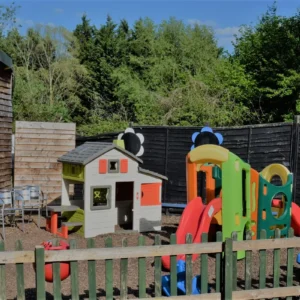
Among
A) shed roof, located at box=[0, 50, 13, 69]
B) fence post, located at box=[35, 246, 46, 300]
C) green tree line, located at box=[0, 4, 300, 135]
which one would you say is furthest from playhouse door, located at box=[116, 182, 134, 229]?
green tree line, located at box=[0, 4, 300, 135]

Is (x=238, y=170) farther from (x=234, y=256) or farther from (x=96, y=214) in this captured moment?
(x=96, y=214)

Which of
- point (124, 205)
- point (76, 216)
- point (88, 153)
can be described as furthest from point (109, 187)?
point (124, 205)

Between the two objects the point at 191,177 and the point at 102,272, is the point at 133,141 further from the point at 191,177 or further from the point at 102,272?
the point at 102,272

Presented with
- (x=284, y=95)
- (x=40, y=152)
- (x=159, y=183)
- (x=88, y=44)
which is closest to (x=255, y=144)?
(x=159, y=183)

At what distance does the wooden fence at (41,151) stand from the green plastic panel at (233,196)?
20.6 feet

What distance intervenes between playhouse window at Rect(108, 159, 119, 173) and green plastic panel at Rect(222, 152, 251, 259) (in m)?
2.84

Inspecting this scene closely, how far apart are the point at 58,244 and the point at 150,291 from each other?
1.39 meters

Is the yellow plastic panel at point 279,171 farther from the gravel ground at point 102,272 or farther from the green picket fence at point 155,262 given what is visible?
the green picket fence at point 155,262

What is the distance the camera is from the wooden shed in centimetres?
1134

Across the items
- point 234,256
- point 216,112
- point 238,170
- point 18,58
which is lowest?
point 234,256

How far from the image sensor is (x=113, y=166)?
918 centimetres

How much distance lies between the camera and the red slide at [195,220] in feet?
20.6

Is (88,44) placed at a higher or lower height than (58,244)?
higher

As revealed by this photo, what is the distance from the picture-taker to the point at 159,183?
9.69 m
